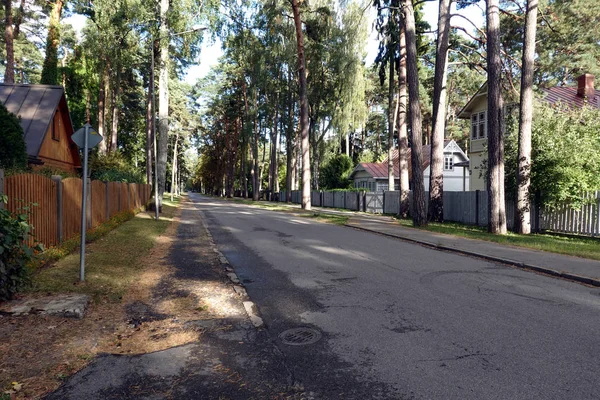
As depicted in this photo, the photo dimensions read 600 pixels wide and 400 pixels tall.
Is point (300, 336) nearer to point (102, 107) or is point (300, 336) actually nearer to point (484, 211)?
point (484, 211)

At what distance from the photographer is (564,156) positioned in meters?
15.1

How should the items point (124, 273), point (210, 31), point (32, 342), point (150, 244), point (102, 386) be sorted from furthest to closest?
point (210, 31), point (150, 244), point (124, 273), point (32, 342), point (102, 386)

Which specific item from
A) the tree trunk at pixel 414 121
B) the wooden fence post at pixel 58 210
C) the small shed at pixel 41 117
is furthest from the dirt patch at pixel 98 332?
the small shed at pixel 41 117

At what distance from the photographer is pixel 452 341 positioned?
4.26m

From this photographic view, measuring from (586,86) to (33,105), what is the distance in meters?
31.8

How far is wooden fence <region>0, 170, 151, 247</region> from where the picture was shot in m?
7.27

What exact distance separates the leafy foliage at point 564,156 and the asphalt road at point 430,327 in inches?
324

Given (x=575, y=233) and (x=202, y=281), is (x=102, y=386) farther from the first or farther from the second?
(x=575, y=233)

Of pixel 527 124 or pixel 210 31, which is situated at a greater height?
pixel 210 31

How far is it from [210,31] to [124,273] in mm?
17724

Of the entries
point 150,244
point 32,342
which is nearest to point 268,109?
point 150,244

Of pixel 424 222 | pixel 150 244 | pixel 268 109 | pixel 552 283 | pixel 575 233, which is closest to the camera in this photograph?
pixel 552 283

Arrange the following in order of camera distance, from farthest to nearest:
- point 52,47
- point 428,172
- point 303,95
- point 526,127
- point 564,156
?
point 428,172 < point 303,95 < point 52,47 < point 526,127 < point 564,156

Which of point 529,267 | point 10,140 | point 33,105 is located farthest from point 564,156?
point 33,105
